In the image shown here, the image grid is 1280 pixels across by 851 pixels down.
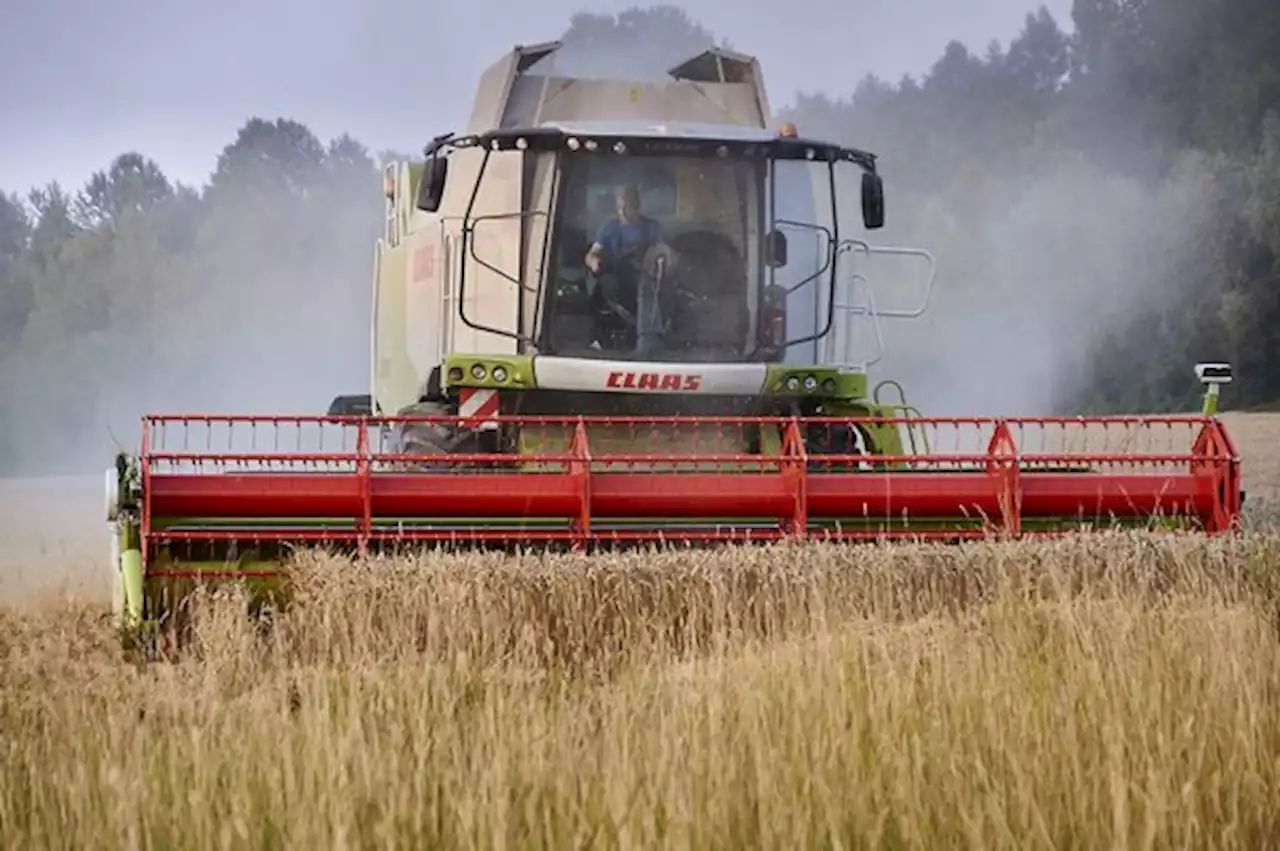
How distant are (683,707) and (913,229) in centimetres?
2035

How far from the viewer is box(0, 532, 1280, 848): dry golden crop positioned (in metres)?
3.51

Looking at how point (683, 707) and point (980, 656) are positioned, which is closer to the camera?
point (683, 707)

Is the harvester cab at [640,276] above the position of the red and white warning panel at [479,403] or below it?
above

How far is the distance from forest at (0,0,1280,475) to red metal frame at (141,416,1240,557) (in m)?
11.1

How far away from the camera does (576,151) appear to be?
883 cm

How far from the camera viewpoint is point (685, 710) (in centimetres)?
435

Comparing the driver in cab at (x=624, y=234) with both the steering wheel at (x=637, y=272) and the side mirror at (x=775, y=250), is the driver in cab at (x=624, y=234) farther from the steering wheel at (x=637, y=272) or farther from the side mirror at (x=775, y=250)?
the side mirror at (x=775, y=250)

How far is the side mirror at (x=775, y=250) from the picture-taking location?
9070 millimetres

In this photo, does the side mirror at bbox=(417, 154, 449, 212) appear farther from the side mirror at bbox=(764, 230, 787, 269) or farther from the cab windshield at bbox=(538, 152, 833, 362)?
the side mirror at bbox=(764, 230, 787, 269)

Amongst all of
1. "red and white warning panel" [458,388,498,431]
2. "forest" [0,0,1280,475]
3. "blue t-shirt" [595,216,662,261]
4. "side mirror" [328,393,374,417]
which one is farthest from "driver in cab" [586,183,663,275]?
"forest" [0,0,1280,475]

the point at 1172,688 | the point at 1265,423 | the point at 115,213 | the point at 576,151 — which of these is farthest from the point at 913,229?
the point at 115,213

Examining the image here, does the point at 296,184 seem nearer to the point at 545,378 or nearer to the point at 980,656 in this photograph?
the point at 545,378

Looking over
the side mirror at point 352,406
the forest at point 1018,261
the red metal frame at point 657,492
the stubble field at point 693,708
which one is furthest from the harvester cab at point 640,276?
the forest at point 1018,261

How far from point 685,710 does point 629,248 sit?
4.75 metres
